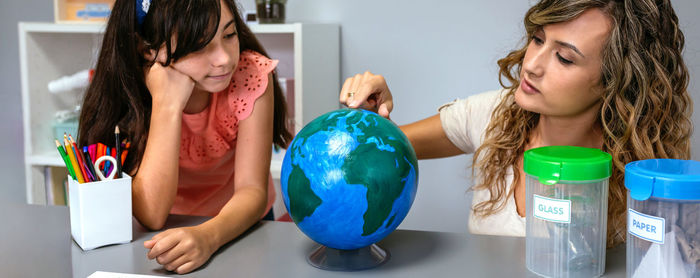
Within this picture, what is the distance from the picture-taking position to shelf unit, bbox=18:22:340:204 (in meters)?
2.26

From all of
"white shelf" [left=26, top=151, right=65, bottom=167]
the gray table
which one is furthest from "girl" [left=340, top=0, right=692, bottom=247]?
"white shelf" [left=26, top=151, right=65, bottom=167]

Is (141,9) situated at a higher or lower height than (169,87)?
higher

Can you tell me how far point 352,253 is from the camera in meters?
1.09

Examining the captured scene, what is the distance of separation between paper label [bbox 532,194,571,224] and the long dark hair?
0.76m

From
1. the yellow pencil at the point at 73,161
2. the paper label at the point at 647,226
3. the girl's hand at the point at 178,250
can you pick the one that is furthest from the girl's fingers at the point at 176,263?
the paper label at the point at 647,226

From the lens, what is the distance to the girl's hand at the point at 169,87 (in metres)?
1.38

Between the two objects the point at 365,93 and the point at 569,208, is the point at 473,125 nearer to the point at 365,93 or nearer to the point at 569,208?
the point at 365,93

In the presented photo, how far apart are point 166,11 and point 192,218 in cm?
45

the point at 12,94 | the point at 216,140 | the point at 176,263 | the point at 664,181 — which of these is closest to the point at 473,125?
the point at 216,140

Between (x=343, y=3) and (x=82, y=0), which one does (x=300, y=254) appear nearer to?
(x=343, y=3)

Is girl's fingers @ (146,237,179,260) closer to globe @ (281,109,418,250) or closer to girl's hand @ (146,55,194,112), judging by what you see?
globe @ (281,109,418,250)

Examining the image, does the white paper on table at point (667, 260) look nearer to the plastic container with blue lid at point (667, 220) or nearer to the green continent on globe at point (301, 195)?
the plastic container with blue lid at point (667, 220)

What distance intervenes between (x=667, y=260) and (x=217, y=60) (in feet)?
3.07

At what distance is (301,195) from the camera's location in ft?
3.30
